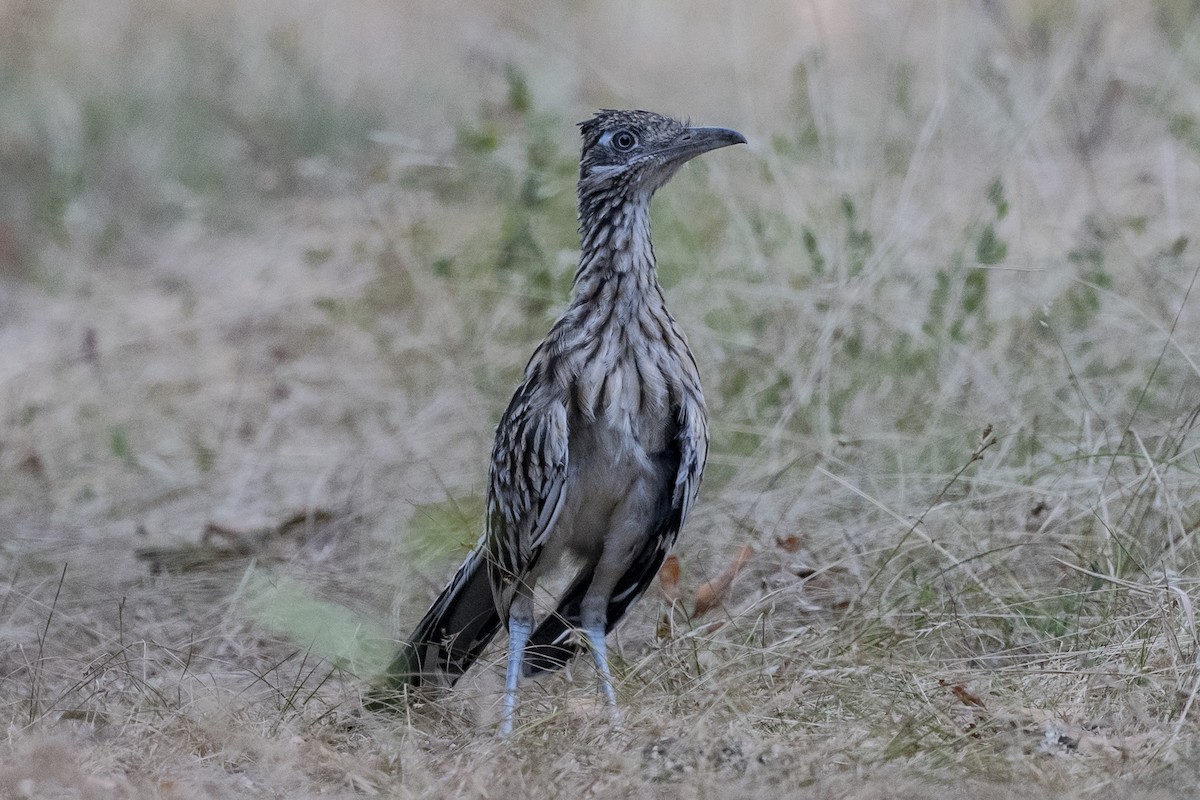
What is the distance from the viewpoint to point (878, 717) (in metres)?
3.92

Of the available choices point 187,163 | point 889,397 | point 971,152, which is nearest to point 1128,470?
point 889,397

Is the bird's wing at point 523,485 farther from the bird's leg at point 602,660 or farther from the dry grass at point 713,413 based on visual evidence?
the dry grass at point 713,413

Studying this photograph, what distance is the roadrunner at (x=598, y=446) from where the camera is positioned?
15.0 feet

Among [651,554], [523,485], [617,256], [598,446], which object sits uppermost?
[617,256]

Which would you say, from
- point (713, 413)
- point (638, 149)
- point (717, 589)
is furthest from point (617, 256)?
point (713, 413)

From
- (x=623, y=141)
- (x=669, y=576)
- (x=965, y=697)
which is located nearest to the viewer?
(x=965, y=697)

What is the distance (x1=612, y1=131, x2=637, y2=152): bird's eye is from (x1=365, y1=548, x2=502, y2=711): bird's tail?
1358mm

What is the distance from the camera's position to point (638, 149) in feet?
15.8

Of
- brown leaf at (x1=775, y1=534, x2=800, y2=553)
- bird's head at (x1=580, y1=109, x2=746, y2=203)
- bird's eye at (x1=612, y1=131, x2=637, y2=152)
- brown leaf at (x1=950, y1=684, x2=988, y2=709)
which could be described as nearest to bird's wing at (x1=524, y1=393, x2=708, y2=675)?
brown leaf at (x1=775, y1=534, x2=800, y2=553)

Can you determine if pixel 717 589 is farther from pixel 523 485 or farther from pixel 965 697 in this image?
pixel 965 697

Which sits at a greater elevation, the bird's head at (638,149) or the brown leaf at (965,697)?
the bird's head at (638,149)

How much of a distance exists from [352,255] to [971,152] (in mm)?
3616

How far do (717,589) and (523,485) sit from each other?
0.95m

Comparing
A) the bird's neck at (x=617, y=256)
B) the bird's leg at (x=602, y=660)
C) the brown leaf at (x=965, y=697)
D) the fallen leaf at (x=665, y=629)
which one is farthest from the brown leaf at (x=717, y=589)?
the brown leaf at (x=965, y=697)
